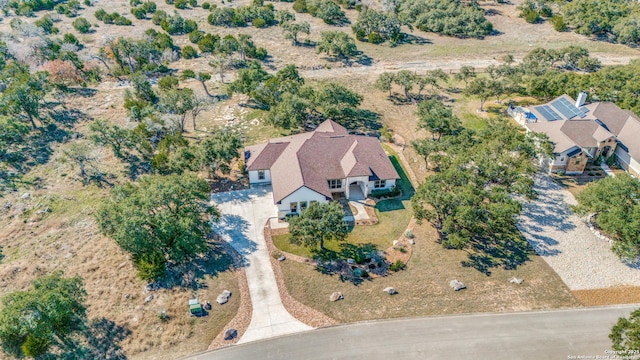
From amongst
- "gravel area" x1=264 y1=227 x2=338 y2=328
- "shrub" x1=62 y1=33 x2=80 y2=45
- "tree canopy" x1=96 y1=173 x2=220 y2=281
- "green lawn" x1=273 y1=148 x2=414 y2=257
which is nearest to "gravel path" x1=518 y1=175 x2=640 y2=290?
"green lawn" x1=273 y1=148 x2=414 y2=257

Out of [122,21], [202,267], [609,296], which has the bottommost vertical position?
[202,267]

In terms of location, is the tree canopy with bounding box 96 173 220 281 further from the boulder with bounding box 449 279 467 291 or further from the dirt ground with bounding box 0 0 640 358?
the boulder with bounding box 449 279 467 291

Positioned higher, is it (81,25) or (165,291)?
(81,25)

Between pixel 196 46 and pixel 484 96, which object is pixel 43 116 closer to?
pixel 196 46

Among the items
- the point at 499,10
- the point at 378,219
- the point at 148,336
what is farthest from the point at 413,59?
the point at 148,336

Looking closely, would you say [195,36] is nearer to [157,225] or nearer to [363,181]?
[363,181]

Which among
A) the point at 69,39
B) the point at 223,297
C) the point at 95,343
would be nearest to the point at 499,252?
the point at 223,297
